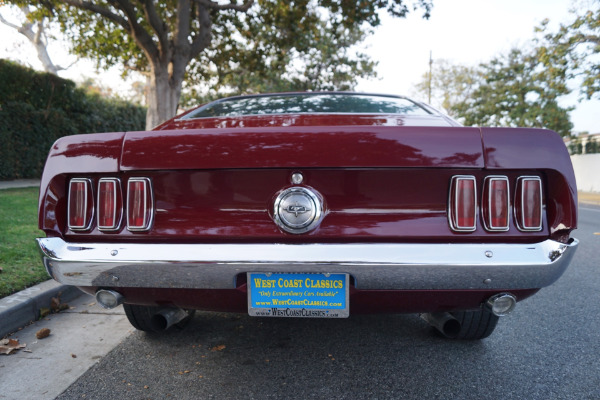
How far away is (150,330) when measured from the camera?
8.88 ft

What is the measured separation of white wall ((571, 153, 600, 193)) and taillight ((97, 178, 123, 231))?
2206 cm

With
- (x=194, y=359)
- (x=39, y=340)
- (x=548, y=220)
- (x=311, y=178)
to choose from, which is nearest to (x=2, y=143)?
(x=39, y=340)

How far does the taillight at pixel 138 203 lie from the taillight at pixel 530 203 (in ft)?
5.21

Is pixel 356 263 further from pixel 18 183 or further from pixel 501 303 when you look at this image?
pixel 18 183

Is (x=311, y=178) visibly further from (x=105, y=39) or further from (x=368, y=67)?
(x=368, y=67)

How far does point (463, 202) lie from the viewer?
6.08ft

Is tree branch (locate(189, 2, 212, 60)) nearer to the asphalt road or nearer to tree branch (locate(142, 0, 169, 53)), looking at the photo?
tree branch (locate(142, 0, 169, 53))

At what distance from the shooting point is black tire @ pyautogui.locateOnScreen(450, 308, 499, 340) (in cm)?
246

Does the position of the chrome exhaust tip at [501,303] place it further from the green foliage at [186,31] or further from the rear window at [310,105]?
the green foliage at [186,31]

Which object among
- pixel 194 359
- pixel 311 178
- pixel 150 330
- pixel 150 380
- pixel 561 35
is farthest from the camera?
pixel 561 35

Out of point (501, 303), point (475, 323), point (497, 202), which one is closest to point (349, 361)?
point (475, 323)

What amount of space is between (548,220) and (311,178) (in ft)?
3.38

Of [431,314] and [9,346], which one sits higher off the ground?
[431,314]

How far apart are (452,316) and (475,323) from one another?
0.16 meters
